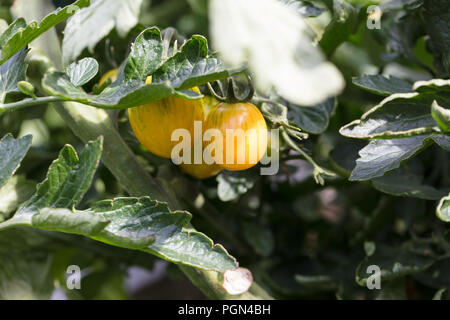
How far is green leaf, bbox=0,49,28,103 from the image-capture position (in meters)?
0.32

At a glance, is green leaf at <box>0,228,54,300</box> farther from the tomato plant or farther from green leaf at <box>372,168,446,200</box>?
green leaf at <box>372,168,446,200</box>

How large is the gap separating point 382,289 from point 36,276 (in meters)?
0.38

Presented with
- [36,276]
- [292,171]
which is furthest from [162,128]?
[36,276]

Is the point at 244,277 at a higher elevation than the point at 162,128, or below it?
below

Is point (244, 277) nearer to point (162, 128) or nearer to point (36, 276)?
point (162, 128)

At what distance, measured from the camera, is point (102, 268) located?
62 centimetres

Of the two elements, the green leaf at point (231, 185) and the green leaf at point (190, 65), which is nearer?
the green leaf at point (190, 65)

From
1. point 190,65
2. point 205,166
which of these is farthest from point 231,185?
point 190,65

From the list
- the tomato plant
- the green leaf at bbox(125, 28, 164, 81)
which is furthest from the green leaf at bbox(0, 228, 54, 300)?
the green leaf at bbox(125, 28, 164, 81)

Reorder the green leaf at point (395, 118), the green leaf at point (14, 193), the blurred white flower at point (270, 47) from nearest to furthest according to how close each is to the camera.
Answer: the blurred white flower at point (270, 47) < the green leaf at point (395, 118) < the green leaf at point (14, 193)

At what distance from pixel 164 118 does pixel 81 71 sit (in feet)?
0.21

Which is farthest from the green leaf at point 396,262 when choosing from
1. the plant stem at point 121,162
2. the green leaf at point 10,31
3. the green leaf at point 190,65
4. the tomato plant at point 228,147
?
the green leaf at point 10,31

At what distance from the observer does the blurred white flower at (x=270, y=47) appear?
8.6 inches

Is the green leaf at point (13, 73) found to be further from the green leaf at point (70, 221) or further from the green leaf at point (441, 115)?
the green leaf at point (441, 115)
